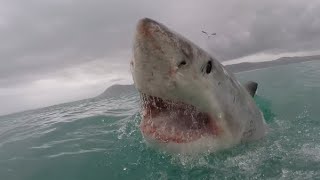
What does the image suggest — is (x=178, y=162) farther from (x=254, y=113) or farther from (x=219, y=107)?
(x=254, y=113)

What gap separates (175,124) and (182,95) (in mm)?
509

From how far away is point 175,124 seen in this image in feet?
13.6

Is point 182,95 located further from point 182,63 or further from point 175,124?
point 175,124

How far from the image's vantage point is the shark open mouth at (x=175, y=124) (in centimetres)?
408

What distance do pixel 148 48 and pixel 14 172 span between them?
4.90 meters

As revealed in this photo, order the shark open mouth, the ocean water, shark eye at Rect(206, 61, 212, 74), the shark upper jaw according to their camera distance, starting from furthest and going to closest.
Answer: the ocean water
the shark open mouth
shark eye at Rect(206, 61, 212, 74)
the shark upper jaw

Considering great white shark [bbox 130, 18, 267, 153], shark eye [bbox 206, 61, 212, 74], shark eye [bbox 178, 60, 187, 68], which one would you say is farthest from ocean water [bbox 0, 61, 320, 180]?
shark eye [bbox 178, 60, 187, 68]

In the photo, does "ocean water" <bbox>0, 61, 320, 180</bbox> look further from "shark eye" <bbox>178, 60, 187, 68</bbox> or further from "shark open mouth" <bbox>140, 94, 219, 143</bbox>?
"shark eye" <bbox>178, 60, 187, 68</bbox>

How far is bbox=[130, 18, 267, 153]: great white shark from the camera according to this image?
11.4 ft

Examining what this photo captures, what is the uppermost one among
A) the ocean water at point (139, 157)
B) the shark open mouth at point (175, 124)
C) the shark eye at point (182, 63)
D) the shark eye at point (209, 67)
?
the shark eye at point (182, 63)

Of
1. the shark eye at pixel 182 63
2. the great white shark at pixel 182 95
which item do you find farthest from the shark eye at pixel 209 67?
the shark eye at pixel 182 63

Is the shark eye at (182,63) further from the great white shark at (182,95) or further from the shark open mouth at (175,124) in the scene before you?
the shark open mouth at (175,124)

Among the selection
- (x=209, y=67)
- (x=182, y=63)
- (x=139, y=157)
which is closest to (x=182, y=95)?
(x=182, y=63)

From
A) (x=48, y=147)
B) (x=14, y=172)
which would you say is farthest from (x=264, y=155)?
(x=48, y=147)
